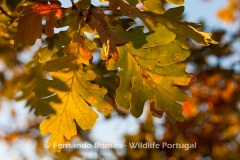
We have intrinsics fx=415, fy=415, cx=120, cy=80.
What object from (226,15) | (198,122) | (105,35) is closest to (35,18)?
(105,35)

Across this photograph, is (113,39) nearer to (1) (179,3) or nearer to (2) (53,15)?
(2) (53,15)

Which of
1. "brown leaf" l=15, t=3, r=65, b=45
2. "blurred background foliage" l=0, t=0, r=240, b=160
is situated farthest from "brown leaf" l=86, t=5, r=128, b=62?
"blurred background foliage" l=0, t=0, r=240, b=160

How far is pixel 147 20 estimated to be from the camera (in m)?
1.66

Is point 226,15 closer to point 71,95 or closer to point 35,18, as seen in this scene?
point 71,95

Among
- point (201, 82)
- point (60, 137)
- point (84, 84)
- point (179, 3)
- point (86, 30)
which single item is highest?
point (179, 3)

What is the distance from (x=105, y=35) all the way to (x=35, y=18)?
0.30 meters

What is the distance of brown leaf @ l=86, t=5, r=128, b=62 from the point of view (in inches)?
57.2

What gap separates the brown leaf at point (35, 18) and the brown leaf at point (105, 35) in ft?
→ 0.48

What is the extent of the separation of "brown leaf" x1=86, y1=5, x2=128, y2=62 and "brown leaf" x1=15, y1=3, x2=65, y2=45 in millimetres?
147

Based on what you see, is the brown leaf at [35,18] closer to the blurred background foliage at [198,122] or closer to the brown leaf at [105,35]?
the brown leaf at [105,35]

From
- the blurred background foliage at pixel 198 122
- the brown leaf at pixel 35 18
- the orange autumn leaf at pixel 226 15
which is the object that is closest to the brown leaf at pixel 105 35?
the brown leaf at pixel 35 18

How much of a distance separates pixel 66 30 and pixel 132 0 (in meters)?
0.36

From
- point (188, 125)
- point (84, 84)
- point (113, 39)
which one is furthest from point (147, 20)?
point (188, 125)

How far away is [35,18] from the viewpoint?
158cm
